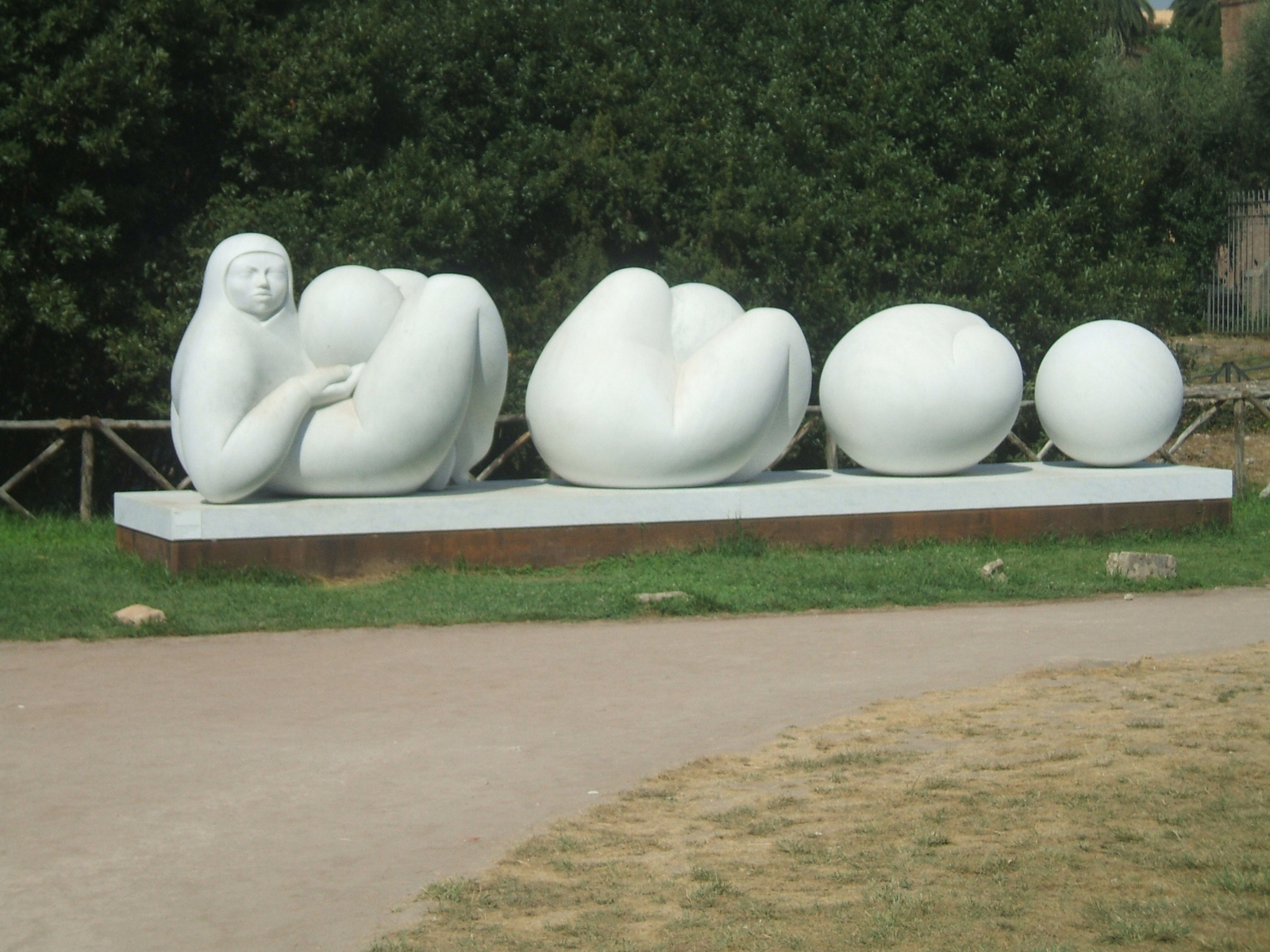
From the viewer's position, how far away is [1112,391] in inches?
563

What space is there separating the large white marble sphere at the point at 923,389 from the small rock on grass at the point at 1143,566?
87.4 inches

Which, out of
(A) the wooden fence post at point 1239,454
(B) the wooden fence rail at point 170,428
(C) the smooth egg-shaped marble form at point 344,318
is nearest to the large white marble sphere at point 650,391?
(C) the smooth egg-shaped marble form at point 344,318

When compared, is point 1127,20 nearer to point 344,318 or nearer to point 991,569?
point 991,569

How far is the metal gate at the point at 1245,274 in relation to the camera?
28703 millimetres

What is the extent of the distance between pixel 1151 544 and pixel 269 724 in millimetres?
8647

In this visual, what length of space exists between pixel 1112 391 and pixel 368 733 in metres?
8.96

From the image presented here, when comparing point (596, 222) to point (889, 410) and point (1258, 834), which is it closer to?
point (889, 410)

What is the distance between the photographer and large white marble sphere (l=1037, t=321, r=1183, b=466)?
562 inches

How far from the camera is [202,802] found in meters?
6.23

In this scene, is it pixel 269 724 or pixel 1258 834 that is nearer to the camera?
pixel 1258 834

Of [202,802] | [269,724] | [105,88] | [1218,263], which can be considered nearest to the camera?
[202,802]

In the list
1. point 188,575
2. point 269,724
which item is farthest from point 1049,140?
point 269,724

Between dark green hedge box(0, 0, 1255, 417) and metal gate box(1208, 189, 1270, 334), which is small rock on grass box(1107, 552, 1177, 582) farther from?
metal gate box(1208, 189, 1270, 334)

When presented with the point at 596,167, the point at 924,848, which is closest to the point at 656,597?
the point at 924,848
